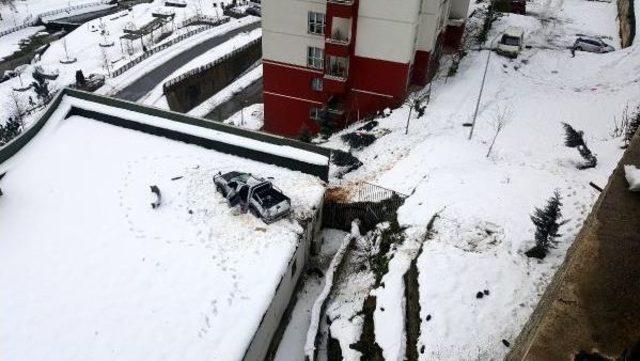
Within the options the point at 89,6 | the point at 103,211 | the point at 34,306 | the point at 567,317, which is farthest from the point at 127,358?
the point at 89,6

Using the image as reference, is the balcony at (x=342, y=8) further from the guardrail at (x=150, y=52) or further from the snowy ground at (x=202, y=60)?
the guardrail at (x=150, y=52)

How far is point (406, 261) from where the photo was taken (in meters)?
16.7

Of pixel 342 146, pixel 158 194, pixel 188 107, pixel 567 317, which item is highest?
pixel 567 317

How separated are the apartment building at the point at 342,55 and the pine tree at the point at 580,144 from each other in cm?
1063

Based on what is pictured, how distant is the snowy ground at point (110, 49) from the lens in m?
48.3

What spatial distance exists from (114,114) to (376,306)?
16.7 metres


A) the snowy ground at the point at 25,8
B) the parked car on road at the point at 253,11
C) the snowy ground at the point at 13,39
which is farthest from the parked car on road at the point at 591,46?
the snowy ground at the point at 25,8

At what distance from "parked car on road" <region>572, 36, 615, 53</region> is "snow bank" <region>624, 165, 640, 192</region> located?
97.3 feet

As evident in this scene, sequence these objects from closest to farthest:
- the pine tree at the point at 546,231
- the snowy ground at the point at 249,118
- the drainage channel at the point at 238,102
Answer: the pine tree at the point at 546,231
the snowy ground at the point at 249,118
the drainage channel at the point at 238,102

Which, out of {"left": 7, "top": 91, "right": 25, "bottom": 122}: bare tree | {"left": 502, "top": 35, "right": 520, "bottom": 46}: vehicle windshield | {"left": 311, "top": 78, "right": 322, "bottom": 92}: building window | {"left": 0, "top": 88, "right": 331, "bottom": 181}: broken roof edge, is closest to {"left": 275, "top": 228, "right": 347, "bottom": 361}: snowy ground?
{"left": 0, "top": 88, "right": 331, "bottom": 181}: broken roof edge

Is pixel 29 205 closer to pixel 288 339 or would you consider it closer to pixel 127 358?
pixel 127 358

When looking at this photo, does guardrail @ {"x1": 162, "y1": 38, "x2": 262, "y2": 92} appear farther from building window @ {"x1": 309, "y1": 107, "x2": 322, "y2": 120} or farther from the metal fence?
the metal fence

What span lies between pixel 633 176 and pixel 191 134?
715 inches

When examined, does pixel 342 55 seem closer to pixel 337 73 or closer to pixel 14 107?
pixel 337 73
